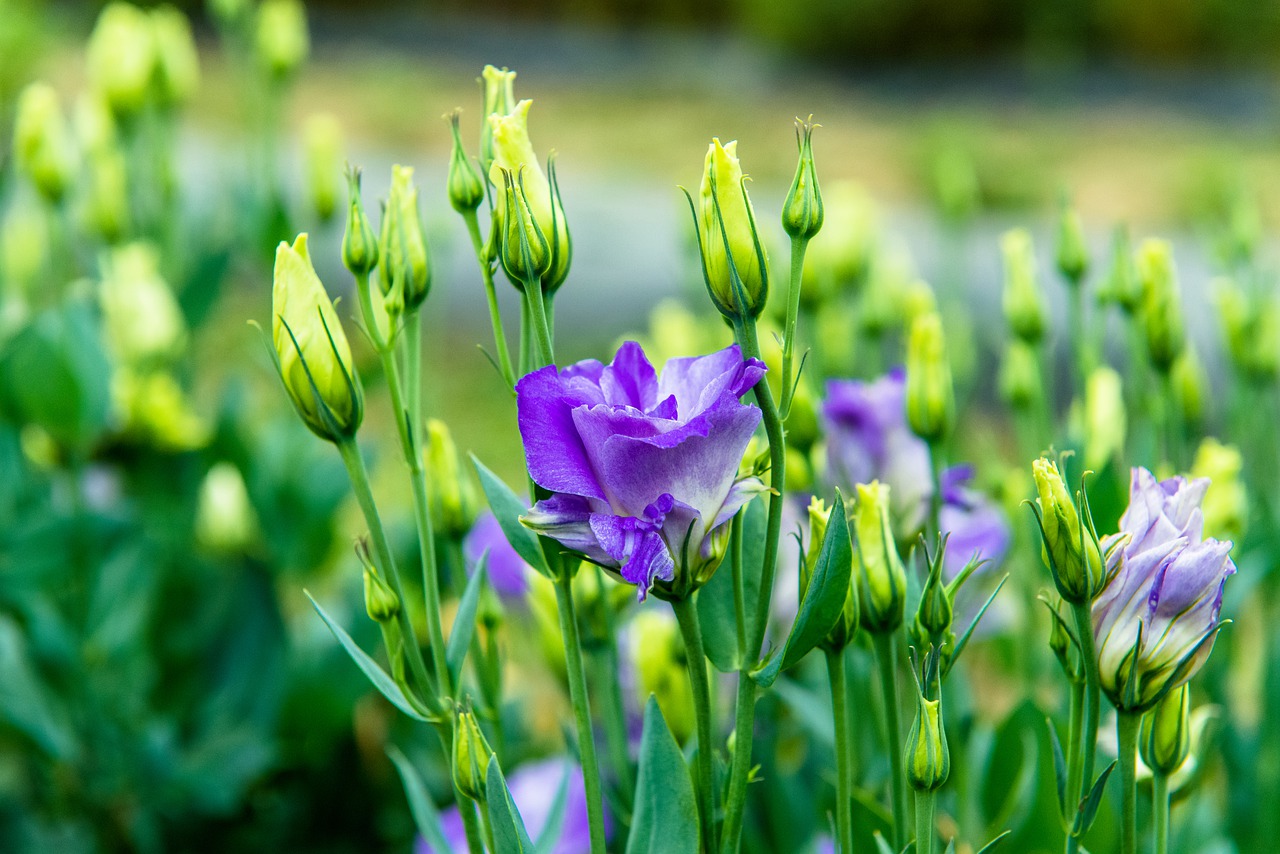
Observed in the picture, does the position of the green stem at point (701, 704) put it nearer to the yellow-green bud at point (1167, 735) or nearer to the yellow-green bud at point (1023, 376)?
the yellow-green bud at point (1167, 735)

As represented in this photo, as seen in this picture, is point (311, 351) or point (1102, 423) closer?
point (311, 351)

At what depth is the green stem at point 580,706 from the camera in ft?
1.56

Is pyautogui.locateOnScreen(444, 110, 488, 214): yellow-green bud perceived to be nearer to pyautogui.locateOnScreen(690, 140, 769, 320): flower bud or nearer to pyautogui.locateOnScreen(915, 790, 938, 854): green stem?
pyautogui.locateOnScreen(690, 140, 769, 320): flower bud

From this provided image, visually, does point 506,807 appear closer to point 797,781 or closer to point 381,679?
point 381,679

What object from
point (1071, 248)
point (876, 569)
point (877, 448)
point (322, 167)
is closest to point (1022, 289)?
point (1071, 248)

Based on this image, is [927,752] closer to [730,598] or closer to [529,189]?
[730,598]

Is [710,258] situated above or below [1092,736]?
above

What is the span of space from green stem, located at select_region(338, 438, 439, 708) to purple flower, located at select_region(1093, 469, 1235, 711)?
0.82 feet

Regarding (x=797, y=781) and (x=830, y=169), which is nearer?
(x=797, y=781)

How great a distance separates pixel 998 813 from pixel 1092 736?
0.28m

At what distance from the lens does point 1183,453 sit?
0.82 m

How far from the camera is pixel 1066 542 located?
0.45 meters

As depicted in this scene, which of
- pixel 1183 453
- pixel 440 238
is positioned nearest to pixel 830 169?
pixel 440 238

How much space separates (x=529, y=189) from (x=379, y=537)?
139 millimetres
